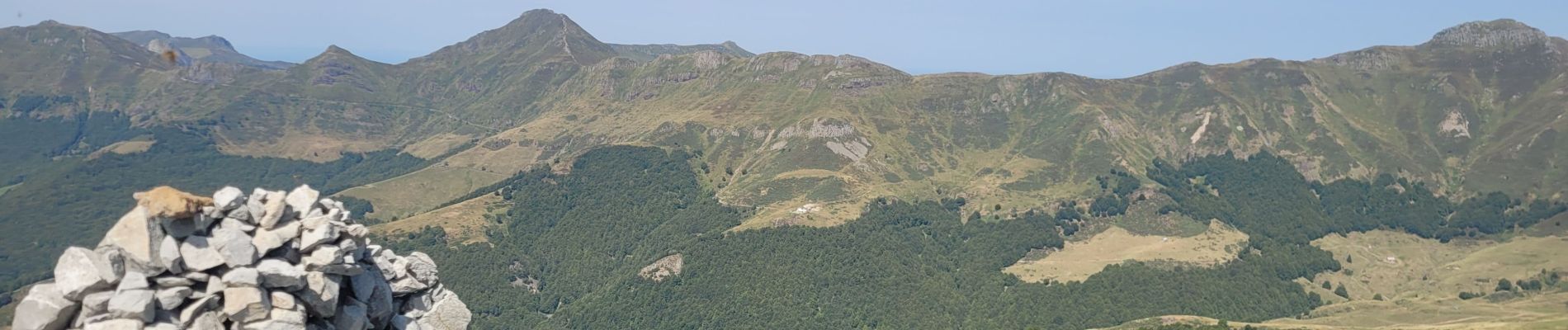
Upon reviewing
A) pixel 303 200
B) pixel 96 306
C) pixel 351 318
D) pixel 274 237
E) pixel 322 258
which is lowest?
pixel 351 318

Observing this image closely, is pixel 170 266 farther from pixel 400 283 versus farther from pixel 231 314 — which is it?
pixel 400 283

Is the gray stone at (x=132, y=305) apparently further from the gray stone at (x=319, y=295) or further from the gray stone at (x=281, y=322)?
the gray stone at (x=319, y=295)

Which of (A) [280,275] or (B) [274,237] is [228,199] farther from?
(A) [280,275]

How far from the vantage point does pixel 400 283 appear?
146 ft

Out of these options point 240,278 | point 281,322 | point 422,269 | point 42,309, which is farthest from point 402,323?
point 42,309

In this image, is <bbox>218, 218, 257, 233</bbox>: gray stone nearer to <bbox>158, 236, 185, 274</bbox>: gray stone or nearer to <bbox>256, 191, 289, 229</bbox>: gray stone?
<bbox>256, 191, 289, 229</bbox>: gray stone

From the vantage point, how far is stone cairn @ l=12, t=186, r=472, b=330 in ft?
107

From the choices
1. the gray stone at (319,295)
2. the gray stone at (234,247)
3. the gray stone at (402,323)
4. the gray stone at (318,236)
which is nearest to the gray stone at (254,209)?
the gray stone at (234,247)

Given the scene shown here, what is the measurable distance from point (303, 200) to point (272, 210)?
234 cm

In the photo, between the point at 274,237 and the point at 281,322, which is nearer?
the point at 281,322

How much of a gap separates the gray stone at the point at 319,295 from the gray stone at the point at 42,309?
753 centimetres

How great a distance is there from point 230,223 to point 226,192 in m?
1.37

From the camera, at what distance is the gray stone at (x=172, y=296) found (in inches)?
1308

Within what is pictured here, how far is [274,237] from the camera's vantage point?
36625mm
